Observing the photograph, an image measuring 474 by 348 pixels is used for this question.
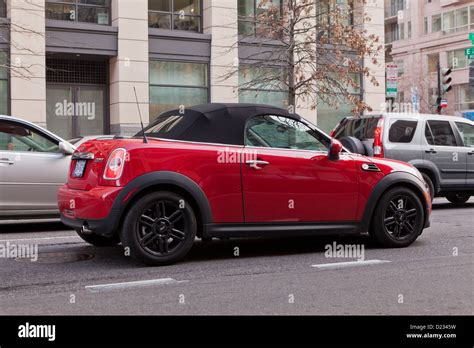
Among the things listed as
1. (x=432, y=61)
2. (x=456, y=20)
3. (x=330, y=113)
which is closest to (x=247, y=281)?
(x=330, y=113)

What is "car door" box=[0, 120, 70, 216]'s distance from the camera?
31.4ft

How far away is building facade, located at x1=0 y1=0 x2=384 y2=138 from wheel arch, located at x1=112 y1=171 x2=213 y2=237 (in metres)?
13.5

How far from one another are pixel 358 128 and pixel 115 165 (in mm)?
7516

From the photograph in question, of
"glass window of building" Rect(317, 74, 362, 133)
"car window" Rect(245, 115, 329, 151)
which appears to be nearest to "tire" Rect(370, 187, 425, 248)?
"car window" Rect(245, 115, 329, 151)

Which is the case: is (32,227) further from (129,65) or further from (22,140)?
(129,65)

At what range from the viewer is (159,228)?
6711mm

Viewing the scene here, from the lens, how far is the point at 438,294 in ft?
18.3

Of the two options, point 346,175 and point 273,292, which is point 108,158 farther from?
point 346,175

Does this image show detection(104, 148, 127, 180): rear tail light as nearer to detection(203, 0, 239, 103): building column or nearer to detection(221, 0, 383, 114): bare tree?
detection(221, 0, 383, 114): bare tree

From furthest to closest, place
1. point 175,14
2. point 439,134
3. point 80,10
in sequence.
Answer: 1. point 175,14
2. point 80,10
3. point 439,134

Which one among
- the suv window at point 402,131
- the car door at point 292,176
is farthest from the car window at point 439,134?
the car door at point 292,176

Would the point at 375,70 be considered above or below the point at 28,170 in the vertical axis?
above

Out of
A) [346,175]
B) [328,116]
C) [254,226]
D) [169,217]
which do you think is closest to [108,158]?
[169,217]
